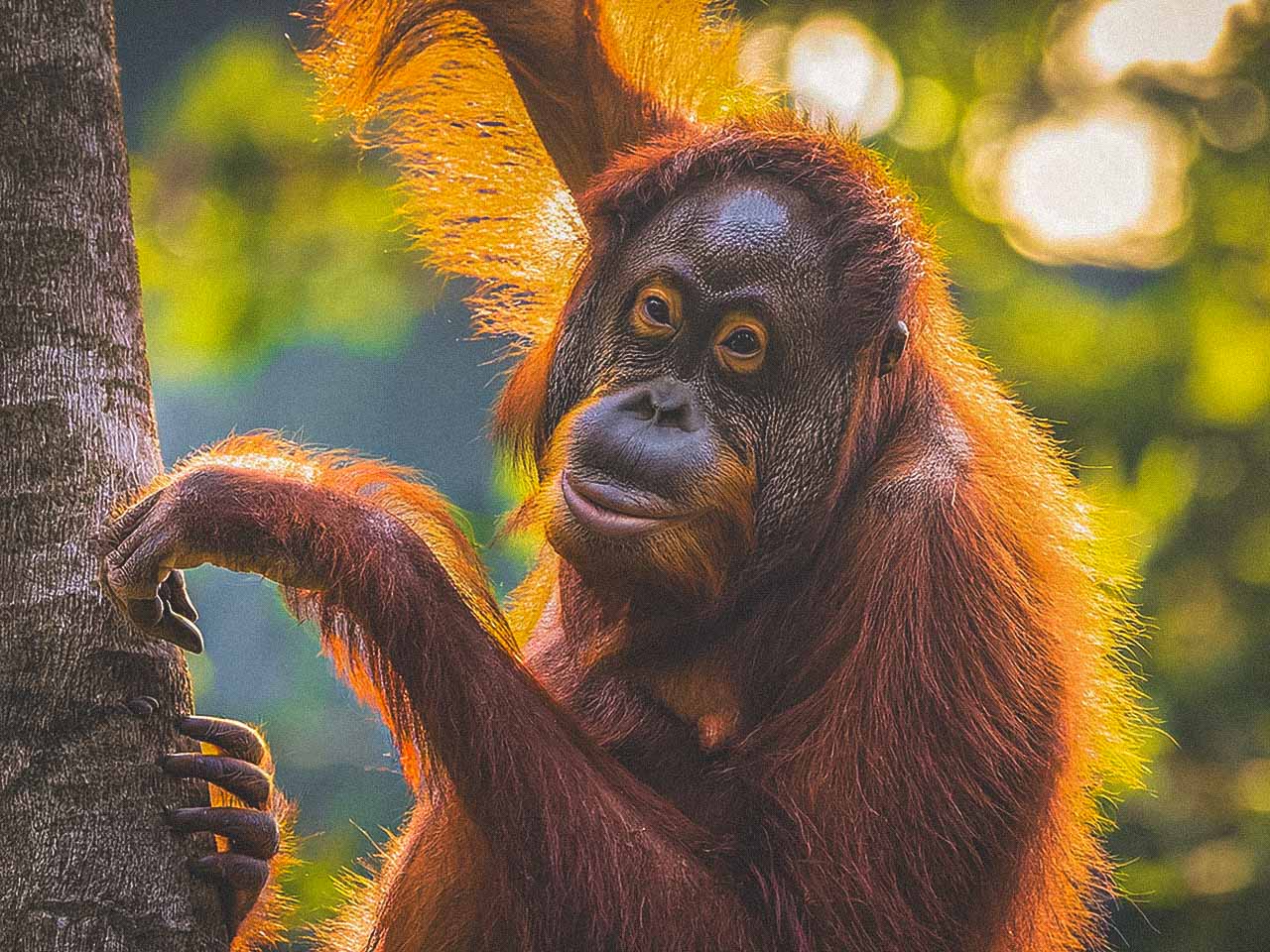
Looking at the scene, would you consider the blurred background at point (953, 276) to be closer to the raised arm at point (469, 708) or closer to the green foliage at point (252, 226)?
the green foliage at point (252, 226)

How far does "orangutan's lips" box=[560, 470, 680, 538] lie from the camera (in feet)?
8.23

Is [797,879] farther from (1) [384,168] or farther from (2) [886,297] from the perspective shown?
(1) [384,168]

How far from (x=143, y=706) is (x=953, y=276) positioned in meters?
4.62

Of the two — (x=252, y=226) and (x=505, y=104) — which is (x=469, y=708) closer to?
(x=505, y=104)

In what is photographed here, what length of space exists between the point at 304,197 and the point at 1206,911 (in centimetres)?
503

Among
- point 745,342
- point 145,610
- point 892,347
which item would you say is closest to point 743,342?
point 745,342

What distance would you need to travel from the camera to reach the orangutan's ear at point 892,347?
272 cm

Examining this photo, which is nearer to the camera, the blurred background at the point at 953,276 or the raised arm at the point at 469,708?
the raised arm at the point at 469,708

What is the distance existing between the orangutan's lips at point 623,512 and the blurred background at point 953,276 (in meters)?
3.69

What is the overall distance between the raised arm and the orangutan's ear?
92 centimetres

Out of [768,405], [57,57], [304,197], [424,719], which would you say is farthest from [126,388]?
[304,197]

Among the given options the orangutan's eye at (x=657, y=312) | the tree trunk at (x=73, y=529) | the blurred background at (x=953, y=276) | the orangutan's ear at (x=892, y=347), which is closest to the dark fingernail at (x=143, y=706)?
the tree trunk at (x=73, y=529)

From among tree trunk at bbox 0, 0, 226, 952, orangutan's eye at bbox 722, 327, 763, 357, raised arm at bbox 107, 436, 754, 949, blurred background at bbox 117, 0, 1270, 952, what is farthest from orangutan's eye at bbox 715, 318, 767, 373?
blurred background at bbox 117, 0, 1270, 952

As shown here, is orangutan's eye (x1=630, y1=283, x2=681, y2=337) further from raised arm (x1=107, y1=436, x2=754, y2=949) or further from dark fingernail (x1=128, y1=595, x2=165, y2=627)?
dark fingernail (x1=128, y1=595, x2=165, y2=627)
